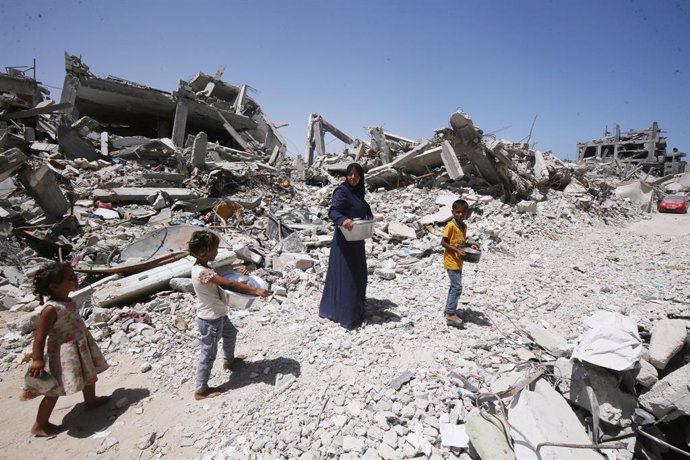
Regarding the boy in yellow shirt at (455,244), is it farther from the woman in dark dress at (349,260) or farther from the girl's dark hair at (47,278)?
the girl's dark hair at (47,278)

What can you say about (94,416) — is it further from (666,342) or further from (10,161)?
(10,161)

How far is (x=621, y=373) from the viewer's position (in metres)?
2.25

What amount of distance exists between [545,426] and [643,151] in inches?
1534

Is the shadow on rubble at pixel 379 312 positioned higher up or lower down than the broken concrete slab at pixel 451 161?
lower down

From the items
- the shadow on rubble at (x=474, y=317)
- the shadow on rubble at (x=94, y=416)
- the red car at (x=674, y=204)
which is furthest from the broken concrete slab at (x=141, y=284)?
the red car at (x=674, y=204)

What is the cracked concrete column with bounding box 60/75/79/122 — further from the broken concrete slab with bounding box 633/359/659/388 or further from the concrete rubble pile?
the broken concrete slab with bounding box 633/359/659/388

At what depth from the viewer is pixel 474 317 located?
3803mm

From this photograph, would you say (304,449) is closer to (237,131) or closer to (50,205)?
(50,205)

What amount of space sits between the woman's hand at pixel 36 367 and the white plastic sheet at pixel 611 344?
346 cm

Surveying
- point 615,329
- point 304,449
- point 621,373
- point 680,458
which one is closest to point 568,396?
point 621,373

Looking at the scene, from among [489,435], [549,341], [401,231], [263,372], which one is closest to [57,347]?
[263,372]

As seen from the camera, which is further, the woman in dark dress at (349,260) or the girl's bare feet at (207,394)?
the woman in dark dress at (349,260)

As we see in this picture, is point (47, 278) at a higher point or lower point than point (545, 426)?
higher

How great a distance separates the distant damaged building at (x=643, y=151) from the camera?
2927 centimetres
